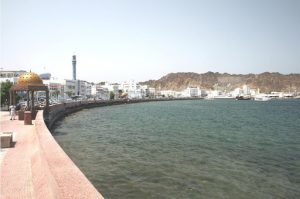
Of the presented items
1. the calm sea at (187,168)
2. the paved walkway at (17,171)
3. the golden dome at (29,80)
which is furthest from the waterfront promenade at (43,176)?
the golden dome at (29,80)

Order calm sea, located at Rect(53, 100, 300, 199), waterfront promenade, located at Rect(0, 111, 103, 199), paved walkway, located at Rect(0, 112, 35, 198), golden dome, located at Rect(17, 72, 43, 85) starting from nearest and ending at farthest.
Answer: waterfront promenade, located at Rect(0, 111, 103, 199) → paved walkway, located at Rect(0, 112, 35, 198) → calm sea, located at Rect(53, 100, 300, 199) → golden dome, located at Rect(17, 72, 43, 85)

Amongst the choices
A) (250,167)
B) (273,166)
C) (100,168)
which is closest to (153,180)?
(100,168)

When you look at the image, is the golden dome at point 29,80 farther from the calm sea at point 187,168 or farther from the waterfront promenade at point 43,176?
the waterfront promenade at point 43,176

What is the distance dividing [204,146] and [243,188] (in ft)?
38.4

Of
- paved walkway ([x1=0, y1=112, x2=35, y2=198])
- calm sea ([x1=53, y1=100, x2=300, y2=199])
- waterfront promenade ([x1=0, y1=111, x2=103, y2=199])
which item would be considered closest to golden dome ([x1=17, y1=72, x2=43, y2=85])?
calm sea ([x1=53, y1=100, x2=300, y2=199])

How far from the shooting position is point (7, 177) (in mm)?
10922

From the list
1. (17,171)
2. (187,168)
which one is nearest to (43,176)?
(17,171)

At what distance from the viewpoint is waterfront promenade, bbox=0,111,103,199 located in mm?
7680

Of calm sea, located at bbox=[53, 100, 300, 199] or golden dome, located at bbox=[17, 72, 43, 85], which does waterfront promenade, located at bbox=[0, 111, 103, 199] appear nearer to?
calm sea, located at bbox=[53, 100, 300, 199]

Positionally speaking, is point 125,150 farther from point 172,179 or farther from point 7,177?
point 7,177

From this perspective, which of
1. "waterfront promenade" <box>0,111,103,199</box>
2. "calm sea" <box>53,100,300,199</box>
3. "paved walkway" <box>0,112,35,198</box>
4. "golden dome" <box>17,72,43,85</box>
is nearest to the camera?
"waterfront promenade" <box>0,111,103,199</box>

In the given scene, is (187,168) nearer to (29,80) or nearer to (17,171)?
(17,171)

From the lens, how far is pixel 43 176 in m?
10.0

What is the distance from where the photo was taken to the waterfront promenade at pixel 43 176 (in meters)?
7.68
